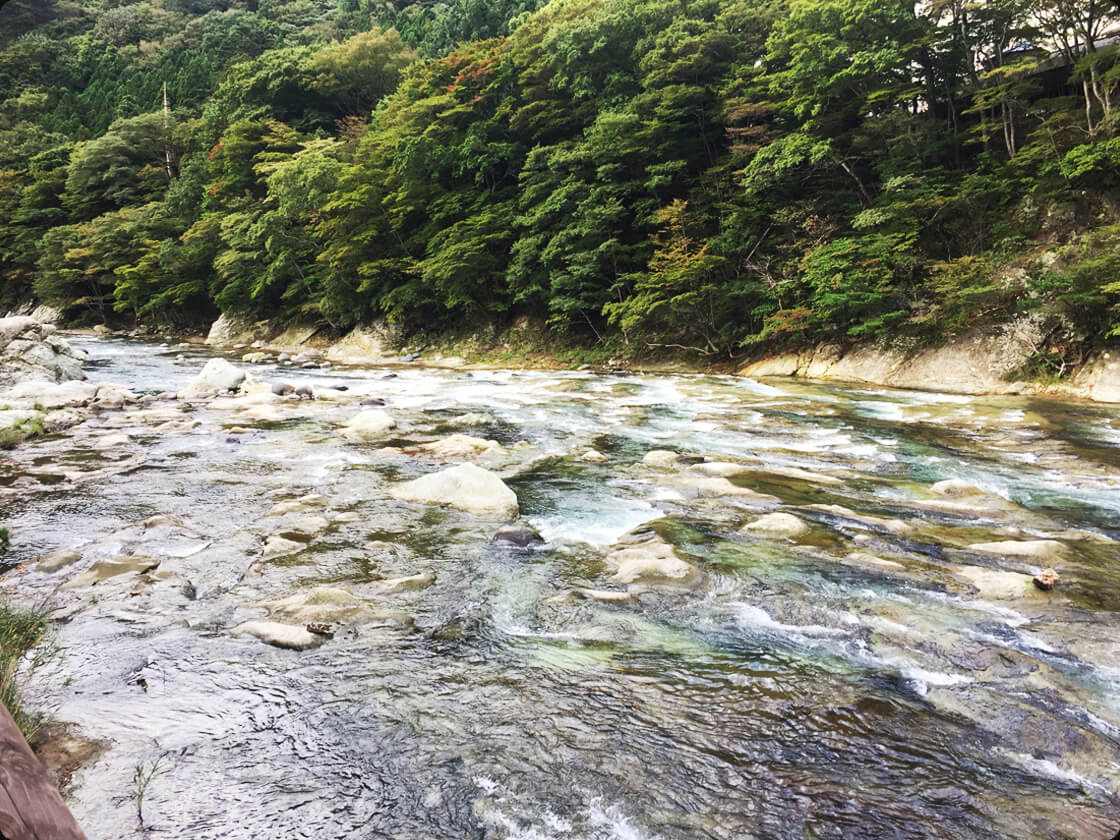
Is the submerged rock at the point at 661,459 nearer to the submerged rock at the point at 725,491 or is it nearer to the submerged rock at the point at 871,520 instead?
the submerged rock at the point at 725,491

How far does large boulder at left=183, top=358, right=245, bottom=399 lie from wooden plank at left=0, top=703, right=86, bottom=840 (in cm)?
1363

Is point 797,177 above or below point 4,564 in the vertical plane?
above

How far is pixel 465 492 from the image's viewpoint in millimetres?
6176

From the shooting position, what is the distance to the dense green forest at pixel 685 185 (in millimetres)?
13711

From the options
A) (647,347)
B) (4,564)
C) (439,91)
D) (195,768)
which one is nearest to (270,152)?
(439,91)

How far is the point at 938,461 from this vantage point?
7469 millimetres

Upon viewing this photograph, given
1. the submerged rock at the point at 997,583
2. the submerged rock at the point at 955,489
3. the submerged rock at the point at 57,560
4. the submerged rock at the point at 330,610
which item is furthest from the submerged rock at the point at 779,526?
the submerged rock at the point at 57,560

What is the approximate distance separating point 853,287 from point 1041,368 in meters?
4.25

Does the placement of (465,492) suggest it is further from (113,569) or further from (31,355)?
(31,355)

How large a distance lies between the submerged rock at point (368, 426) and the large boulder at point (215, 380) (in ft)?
17.8

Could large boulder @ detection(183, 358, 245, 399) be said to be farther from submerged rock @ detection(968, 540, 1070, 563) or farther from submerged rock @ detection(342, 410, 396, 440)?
submerged rock @ detection(968, 540, 1070, 563)

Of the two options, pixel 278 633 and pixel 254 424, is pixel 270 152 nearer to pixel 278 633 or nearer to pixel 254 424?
pixel 254 424

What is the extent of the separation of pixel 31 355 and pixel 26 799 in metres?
16.6

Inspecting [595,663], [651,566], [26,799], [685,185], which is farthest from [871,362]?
[26,799]
